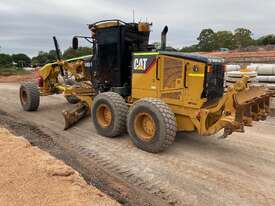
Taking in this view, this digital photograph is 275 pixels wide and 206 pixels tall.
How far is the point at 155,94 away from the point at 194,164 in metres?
1.78

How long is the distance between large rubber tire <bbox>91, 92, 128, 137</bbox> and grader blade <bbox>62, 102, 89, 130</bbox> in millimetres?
1172

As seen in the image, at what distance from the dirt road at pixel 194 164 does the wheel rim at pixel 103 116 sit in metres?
0.32

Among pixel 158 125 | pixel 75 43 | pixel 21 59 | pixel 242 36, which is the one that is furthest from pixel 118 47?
pixel 21 59

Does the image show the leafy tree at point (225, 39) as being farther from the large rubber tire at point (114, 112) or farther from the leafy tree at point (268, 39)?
the large rubber tire at point (114, 112)

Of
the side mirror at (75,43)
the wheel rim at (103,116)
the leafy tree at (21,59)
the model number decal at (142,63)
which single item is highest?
the side mirror at (75,43)

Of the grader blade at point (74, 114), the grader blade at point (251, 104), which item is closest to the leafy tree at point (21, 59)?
the grader blade at point (74, 114)

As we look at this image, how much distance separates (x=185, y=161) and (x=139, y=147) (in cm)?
105

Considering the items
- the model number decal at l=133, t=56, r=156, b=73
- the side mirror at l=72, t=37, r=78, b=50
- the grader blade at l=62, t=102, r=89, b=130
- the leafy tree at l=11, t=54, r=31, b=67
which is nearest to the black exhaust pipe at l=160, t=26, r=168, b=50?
the model number decal at l=133, t=56, r=156, b=73

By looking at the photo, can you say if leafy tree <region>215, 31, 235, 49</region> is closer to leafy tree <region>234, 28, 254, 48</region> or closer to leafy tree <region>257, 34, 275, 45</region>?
leafy tree <region>234, 28, 254, 48</region>

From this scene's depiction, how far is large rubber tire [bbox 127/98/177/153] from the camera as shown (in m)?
6.72

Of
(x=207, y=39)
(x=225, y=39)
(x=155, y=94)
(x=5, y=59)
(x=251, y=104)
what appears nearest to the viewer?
(x=251, y=104)

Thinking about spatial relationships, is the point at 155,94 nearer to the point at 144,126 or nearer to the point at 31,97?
the point at 144,126

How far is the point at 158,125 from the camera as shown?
6766 mm

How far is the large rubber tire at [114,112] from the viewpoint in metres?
7.77
